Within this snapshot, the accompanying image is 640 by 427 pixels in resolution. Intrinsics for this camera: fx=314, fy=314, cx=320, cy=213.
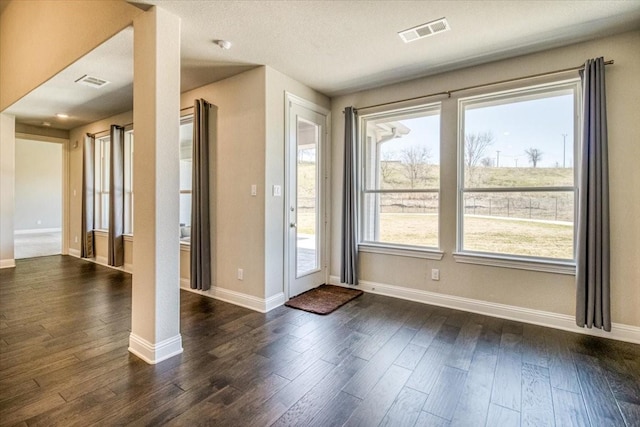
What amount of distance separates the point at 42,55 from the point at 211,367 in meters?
4.15

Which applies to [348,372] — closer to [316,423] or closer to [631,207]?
[316,423]

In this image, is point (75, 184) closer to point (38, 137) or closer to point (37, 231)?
point (38, 137)

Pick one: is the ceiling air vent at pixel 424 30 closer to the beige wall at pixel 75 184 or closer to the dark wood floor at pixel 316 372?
the dark wood floor at pixel 316 372

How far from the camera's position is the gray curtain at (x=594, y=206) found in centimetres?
262

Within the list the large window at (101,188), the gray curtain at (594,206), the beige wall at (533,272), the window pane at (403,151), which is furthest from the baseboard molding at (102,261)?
the gray curtain at (594,206)

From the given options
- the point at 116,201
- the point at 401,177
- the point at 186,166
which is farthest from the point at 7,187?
the point at 401,177

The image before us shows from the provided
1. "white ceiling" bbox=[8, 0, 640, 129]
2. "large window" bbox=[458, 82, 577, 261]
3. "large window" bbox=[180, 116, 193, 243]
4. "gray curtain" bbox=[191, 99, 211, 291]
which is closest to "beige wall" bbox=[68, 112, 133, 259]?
"white ceiling" bbox=[8, 0, 640, 129]

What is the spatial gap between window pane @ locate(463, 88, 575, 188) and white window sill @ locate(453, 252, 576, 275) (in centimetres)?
74

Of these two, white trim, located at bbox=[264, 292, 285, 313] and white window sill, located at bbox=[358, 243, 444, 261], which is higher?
white window sill, located at bbox=[358, 243, 444, 261]

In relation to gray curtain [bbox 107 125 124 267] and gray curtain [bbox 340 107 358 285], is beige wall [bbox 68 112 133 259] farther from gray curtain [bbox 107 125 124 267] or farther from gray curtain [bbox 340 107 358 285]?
gray curtain [bbox 340 107 358 285]

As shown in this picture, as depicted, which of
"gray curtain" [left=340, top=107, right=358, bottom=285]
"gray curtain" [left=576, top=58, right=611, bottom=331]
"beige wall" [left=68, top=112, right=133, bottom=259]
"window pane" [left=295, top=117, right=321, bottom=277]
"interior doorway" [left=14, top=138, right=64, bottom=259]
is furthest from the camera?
"interior doorway" [left=14, top=138, right=64, bottom=259]

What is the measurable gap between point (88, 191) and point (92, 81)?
285 centimetres

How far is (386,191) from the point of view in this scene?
398cm

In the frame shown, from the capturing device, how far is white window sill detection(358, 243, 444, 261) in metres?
3.56
